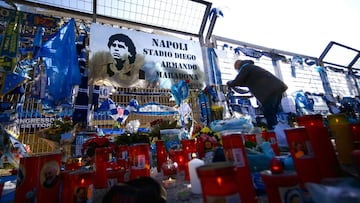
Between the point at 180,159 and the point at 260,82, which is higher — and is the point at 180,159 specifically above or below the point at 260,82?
below

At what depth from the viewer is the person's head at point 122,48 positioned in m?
3.39

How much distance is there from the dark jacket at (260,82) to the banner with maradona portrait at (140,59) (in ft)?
7.24

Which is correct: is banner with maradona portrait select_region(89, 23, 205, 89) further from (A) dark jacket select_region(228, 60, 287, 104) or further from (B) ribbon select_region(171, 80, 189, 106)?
(A) dark jacket select_region(228, 60, 287, 104)

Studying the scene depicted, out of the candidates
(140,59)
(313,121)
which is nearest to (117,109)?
(140,59)

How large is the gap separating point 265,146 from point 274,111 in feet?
3.06

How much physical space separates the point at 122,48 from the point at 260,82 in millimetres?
2800

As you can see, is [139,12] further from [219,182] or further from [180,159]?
[219,182]

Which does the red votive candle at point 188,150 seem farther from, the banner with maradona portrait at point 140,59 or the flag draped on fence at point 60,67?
the banner with maradona portrait at point 140,59

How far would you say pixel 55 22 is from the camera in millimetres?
3156

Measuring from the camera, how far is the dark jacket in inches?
63.9

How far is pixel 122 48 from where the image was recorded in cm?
352

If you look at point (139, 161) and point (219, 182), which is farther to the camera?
point (139, 161)

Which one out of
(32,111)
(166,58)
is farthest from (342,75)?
(32,111)

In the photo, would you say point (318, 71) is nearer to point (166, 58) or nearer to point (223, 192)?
point (166, 58)
